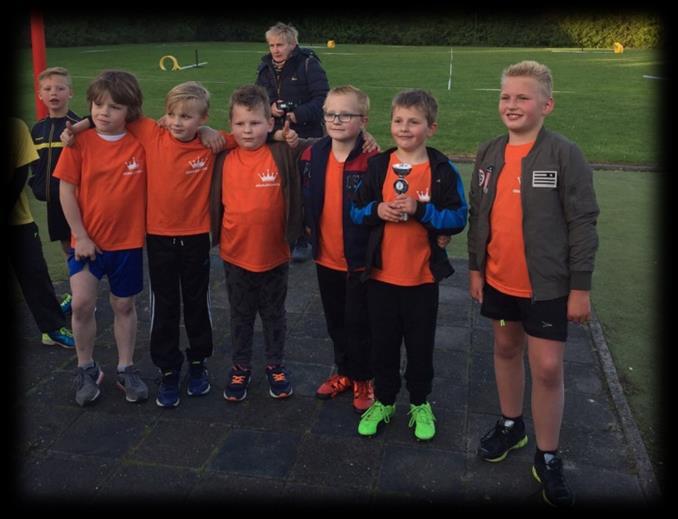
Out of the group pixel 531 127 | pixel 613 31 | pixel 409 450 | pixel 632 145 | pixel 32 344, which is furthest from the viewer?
pixel 613 31

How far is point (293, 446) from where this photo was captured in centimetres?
377

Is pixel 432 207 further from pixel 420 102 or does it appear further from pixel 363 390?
pixel 363 390

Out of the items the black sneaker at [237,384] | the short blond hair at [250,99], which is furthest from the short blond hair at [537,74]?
the black sneaker at [237,384]

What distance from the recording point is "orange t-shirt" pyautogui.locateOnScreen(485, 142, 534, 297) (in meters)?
3.27

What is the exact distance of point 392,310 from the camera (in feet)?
12.6

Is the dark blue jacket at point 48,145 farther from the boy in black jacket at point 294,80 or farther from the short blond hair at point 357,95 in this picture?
the boy in black jacket at point 294,80

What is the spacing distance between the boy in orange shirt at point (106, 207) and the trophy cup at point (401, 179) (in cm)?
157

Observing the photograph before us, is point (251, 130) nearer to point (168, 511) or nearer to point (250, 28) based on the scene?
point (168, 511)

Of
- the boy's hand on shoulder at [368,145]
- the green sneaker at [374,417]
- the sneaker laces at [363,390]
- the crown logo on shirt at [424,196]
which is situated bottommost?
the green sneaker at [374,417]

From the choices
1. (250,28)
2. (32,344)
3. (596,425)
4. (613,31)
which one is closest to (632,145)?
(596,425)

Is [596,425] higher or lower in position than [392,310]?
lower

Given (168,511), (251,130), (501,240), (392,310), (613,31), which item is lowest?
(168,511)

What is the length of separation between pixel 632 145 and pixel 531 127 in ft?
36.7

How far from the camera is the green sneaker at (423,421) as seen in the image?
385cm
